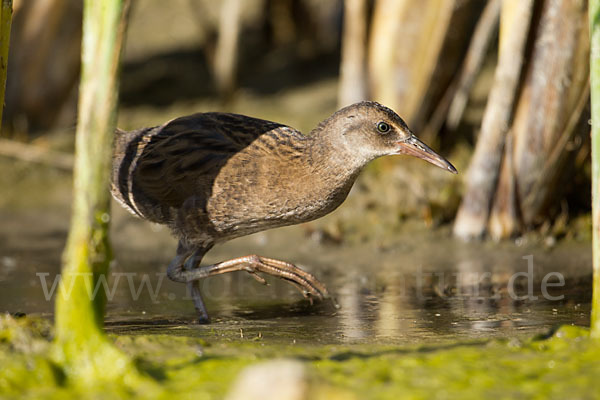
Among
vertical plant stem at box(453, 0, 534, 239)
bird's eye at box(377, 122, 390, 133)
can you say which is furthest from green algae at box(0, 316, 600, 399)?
vertical plant stem at box(453, 0, 534, 239)

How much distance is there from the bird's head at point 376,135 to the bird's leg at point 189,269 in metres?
1.34

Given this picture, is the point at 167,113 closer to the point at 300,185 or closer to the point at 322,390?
the point at 300,185

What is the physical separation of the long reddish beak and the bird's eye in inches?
4.6

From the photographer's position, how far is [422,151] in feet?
17.2

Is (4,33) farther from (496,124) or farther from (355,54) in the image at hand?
(355,54)

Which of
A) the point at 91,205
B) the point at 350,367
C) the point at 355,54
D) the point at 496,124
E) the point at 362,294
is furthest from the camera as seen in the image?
the point at 355,54

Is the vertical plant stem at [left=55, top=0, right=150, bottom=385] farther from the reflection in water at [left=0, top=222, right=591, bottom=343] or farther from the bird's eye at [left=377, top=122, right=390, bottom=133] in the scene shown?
the bird's eye at [left=377, top=122, right=390, bottom=133]

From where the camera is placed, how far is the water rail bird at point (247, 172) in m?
5.20

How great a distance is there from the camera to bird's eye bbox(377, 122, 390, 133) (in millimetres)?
5199

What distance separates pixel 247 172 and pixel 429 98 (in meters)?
3.02

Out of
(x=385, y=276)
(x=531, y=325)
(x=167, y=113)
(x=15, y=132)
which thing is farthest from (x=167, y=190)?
(x=167, y=113)

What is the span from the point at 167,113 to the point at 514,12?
491 cm

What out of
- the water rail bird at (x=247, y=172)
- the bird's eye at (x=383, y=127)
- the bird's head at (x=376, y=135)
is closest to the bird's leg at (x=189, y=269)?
the water rail bird at (x=247, y=172)

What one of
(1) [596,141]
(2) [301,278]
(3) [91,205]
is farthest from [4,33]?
(1) [596,141]
